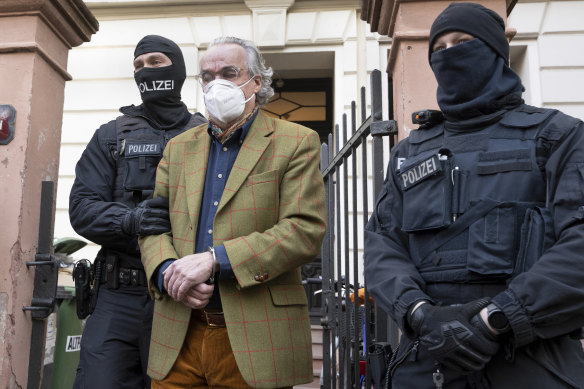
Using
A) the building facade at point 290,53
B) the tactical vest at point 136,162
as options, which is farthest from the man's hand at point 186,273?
the building facade at point 290,53

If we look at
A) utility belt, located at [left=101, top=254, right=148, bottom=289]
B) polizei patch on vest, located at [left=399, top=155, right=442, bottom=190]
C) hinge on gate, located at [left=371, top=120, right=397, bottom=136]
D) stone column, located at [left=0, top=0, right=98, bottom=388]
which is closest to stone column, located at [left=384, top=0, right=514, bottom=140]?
hinge on gate, located at [left=371, top=120, right=397, bottom=136]

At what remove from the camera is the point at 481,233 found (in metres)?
A: 1.69

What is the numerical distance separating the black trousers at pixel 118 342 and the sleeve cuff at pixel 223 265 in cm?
80

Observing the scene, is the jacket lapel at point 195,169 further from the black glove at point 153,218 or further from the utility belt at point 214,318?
the utility belt at point 214,318

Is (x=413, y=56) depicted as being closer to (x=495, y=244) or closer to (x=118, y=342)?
(x=495, y=244)

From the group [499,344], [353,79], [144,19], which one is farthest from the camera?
[144,19]

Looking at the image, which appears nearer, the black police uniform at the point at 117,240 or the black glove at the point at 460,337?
the black glove at the point at 460,337

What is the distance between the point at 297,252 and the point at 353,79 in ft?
18.7

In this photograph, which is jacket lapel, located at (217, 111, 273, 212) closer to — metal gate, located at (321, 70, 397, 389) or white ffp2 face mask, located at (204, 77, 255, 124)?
white ffp2 face mask, located at (204, 77, 255, 124)

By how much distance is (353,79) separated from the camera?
7.38 m

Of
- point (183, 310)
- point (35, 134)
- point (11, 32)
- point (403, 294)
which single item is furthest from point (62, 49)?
point (403, 294)

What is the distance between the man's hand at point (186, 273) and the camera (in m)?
1.90

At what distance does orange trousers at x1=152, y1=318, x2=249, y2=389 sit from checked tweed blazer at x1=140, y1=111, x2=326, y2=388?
0.05 meters

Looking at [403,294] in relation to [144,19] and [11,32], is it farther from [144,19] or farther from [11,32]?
[144,19]
